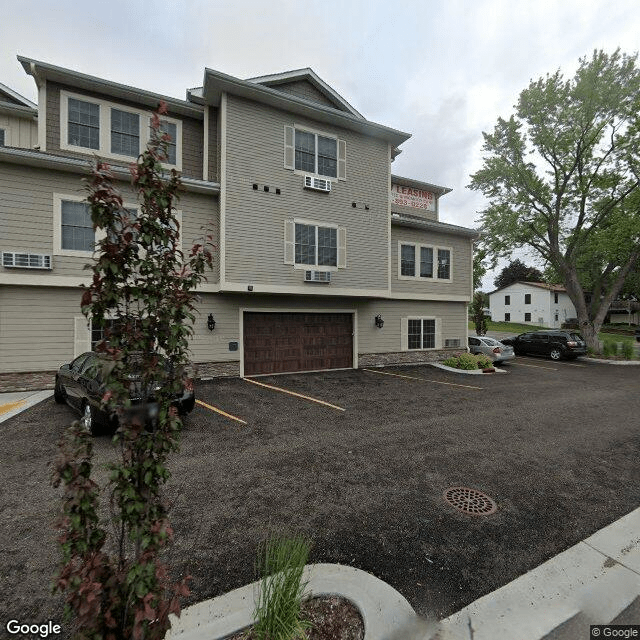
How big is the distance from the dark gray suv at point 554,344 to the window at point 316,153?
17470 millimetres

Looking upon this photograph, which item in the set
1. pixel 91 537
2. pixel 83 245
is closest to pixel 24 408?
pixel 83 245

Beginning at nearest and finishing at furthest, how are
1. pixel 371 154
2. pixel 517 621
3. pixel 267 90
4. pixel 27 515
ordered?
pixel 517 621 < pixel 27 515 < pixel 267 90 < pixel 371 154

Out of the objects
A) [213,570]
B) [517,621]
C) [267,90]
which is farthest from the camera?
[267,90]

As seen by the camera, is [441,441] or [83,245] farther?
[83,245]

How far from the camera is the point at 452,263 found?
17.7 metres

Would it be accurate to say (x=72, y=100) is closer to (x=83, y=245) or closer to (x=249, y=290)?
(x=83, y=245)

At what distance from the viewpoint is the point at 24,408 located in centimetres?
852

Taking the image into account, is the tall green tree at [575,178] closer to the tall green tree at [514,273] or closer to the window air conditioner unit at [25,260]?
the window air conditioner unit at [25,260]

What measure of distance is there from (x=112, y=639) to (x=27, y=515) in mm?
3187

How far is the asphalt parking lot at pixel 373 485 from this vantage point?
335 cm

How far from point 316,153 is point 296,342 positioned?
771 centimetres

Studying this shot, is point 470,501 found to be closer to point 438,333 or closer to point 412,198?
point 438,333

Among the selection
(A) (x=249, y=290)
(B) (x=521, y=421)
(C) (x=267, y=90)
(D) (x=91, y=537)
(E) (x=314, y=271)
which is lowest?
(B) (x=521, y=421)

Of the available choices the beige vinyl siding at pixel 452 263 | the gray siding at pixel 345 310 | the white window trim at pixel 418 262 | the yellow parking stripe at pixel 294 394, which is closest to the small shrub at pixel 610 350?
the gray siding at pixel 345 310
